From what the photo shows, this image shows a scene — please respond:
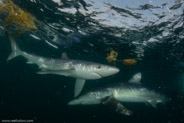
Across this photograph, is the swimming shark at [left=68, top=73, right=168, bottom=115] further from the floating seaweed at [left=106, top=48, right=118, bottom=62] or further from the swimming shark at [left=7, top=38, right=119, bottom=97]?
the floating seaweed at [left=106, top=48, right=118, bottom=62]

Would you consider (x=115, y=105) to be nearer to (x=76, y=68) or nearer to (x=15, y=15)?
(x=76, y=68)

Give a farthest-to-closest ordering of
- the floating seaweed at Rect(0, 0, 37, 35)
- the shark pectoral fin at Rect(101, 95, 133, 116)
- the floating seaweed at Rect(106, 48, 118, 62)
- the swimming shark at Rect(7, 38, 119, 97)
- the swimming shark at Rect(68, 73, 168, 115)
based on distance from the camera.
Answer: the floating seaweed at Rect(106, 48, 118, 62)
the floating seaweed at Rect(0, 0, 37, 35)
the swimming shark at Rect(68, 73, 168, 115)
the shark pectoral fin at Rect(101, 95, 133, 116)
the swimming shark at Rect(7, 38, 119, 97)

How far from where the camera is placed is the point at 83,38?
54.8 ft

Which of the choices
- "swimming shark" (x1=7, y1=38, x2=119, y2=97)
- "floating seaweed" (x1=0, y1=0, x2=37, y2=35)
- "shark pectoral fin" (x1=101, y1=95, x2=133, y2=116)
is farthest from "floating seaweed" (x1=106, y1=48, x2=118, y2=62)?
"shark pectoral fin" (x1=101, y1=95, x2=133, y2=116)

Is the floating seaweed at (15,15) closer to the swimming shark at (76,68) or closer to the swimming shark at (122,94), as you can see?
the swimming shark at (76,68)

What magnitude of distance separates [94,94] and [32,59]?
192 inches

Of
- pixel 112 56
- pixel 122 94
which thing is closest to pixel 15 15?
pixel 122 94

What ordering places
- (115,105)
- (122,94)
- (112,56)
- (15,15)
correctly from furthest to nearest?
(112,56) < (15,15) < (122,94) < (115,105)

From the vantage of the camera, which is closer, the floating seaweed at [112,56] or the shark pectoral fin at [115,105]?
the shark pectoral fin at [115,105]

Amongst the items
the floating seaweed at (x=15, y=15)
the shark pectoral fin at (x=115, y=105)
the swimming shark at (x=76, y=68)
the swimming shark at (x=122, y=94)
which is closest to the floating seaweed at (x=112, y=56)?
the swimming shark at (x=122, y=94)

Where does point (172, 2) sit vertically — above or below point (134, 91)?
above

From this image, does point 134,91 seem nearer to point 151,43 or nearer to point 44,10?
Result: point 151,43

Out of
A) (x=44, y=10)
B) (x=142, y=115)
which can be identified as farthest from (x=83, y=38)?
(x=142, y=115)

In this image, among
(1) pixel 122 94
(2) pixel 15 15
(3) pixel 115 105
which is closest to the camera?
(3) pixel 115 105
